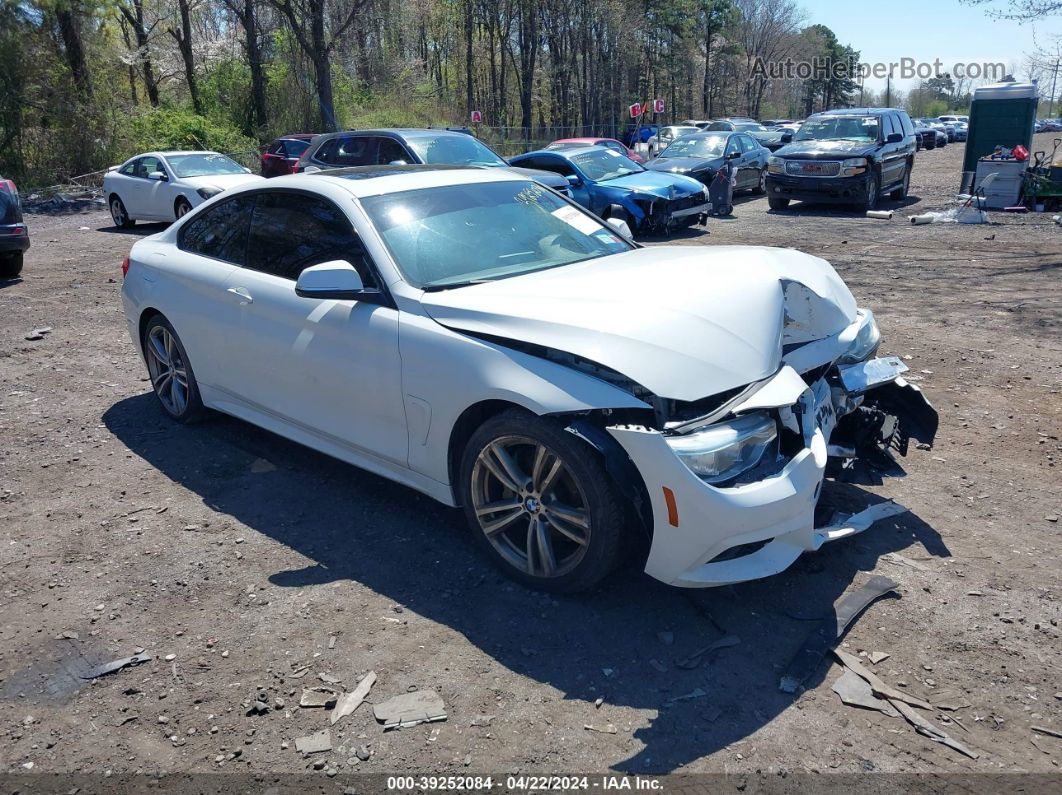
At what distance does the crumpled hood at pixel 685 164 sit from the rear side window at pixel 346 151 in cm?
635

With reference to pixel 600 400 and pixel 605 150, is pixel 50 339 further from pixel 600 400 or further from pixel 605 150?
pixel 605 150

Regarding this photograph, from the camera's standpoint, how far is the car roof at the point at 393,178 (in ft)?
15.2

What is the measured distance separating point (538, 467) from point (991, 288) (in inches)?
317

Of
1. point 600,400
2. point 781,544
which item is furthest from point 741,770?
point 600,400

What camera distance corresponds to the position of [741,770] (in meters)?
2.74

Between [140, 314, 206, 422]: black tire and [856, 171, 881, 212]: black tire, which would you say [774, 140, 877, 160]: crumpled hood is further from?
[140, 314, 206, 422]: black tire

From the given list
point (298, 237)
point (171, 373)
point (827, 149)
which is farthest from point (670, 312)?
point (827, 149)

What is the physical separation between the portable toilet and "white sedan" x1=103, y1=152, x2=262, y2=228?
1427cm

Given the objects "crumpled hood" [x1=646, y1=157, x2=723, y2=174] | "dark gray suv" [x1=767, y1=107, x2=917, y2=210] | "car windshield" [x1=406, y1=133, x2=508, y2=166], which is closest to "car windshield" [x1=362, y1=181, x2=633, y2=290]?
"car windshield" [x1=406, y1=133, x2=508, y2=166]

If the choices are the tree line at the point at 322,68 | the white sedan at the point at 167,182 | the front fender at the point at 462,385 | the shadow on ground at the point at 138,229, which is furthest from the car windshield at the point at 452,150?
the tree line at the point at 322,68

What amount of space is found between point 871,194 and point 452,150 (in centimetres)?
882

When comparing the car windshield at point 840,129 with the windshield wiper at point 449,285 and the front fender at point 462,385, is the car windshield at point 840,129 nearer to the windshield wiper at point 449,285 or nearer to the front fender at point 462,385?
the windshield wiper at point 449,285

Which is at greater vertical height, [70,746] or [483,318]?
[483,318]

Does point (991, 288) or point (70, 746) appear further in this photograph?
point (991, 288)
